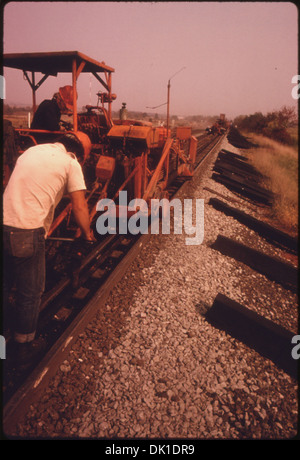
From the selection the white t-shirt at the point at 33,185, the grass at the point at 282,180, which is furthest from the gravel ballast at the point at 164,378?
the grass at the point at 282,180

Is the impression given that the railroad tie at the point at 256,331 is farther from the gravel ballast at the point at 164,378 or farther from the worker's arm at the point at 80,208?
the worker's arm at the point at 80,208

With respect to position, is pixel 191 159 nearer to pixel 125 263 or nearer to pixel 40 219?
pixel 125 263

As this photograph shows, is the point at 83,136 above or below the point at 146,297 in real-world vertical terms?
above

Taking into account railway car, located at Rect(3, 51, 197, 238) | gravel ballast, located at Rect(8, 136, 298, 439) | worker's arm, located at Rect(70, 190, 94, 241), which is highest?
railway car, located at Rect(3, 51, 197, 238)

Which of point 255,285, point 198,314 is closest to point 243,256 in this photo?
point 255,285

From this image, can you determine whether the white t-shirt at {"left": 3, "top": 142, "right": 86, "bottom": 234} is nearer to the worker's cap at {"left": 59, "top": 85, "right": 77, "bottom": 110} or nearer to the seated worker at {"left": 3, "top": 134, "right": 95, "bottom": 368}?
the seated worker at {"left": 3, "top": 134, "right": 95, "bottom": 368}

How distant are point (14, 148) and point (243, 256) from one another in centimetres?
461

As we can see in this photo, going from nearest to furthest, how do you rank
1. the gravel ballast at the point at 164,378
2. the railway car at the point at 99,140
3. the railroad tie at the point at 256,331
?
the gravel ballast at the point at 164,378, the railroad tie at the point at 256,331, the railway car at the point at 99,140

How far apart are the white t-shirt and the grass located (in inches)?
305

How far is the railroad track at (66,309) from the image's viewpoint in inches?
91.6

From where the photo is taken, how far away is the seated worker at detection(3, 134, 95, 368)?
2365 millimetres

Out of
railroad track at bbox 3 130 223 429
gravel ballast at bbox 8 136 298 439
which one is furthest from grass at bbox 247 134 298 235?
railroad track at bbox 3 130 223 429

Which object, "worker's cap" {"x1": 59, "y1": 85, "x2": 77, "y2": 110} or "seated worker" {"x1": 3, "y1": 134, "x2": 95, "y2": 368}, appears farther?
"worker's cap" {"x1": 59, "y1": 85, "x2": 77, "y2": 110}

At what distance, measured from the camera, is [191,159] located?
31.1 feet
